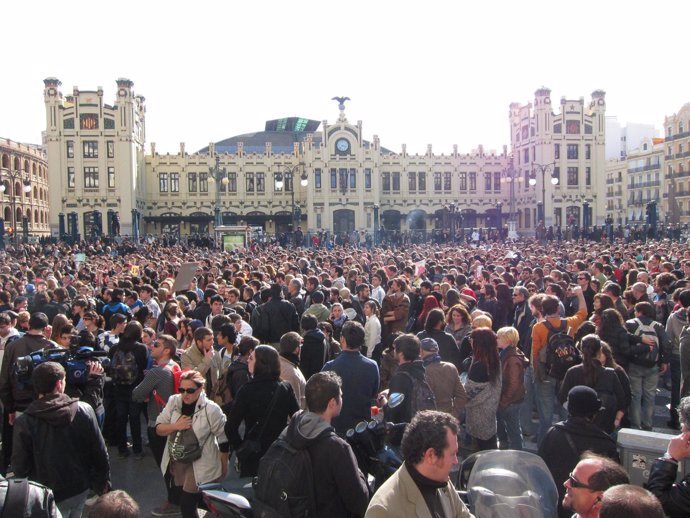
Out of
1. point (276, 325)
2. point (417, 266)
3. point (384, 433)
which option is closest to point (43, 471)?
point (384, 433)

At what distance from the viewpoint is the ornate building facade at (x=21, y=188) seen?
6284 centimetres

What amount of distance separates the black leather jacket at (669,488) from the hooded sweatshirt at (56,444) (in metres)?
3.78

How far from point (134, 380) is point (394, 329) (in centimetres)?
431

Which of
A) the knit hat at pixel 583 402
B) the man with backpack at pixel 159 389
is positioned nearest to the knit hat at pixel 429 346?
the knit hat at pixel 583 402

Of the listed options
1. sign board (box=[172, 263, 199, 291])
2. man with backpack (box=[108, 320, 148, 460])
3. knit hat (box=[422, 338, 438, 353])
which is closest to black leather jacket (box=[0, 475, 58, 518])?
knit hat (box=[422, 338, 438, 353])

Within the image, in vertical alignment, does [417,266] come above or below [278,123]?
below

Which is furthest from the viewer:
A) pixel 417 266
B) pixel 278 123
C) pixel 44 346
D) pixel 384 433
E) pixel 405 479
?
pixel 278 123

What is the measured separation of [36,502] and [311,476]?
151 cm

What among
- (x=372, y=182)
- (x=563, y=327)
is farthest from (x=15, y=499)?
(x=372, y=182)

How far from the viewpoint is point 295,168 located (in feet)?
205

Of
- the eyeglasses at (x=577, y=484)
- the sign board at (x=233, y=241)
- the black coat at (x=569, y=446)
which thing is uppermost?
the sign board at (x=233, y=241)

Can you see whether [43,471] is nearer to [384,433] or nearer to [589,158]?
[384,433]

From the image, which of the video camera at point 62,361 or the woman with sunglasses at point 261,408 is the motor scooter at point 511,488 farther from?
the video camera at point 62,361

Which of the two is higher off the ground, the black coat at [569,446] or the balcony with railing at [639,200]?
the balcony with railing at [639,200]
